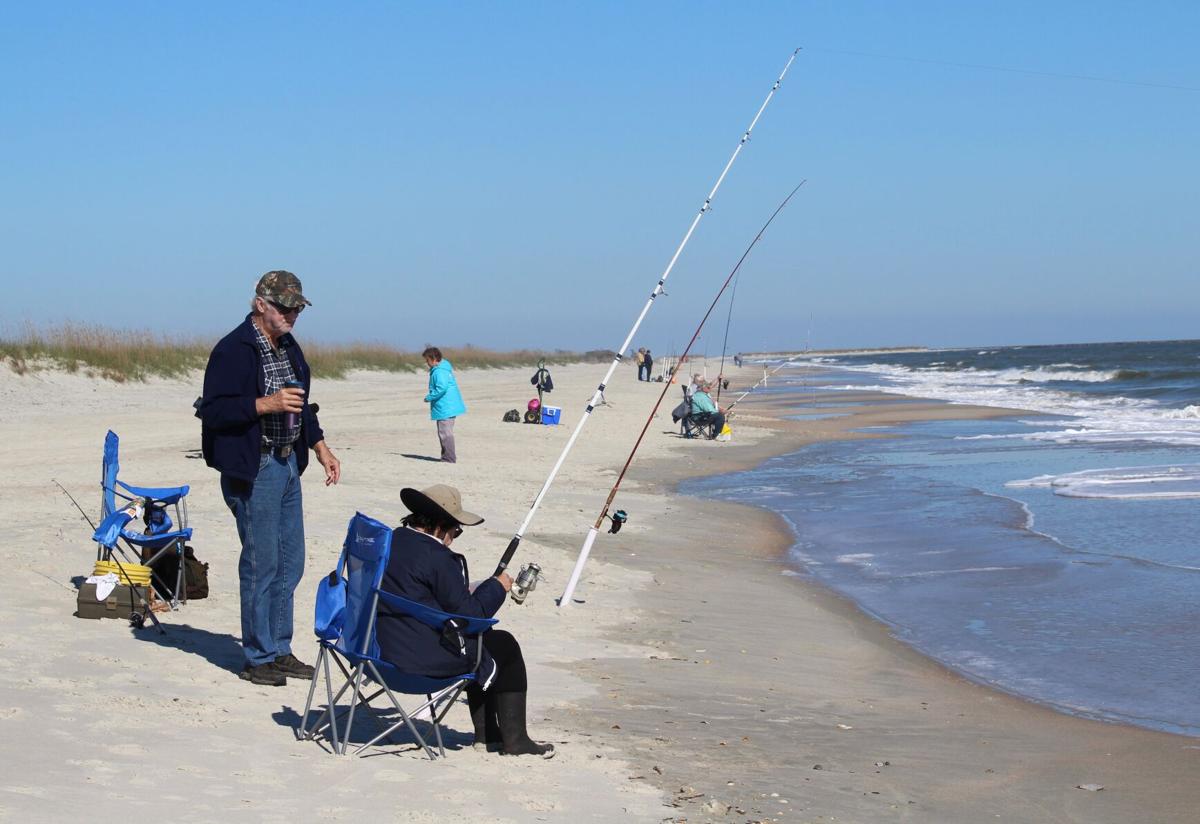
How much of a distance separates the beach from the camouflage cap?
151 cm

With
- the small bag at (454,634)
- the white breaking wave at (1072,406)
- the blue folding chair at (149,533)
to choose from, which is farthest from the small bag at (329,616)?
the white breaking wave at (1072,406)

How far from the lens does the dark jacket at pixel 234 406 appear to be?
5125 millimetres

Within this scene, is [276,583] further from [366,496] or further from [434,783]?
[366,496]

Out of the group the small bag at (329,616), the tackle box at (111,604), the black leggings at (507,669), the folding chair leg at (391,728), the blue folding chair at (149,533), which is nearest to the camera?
the folding chair leg at (391,728)

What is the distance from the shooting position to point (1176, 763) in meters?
5.12

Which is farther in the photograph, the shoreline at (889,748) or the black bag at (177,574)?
the black bag at (177,574)

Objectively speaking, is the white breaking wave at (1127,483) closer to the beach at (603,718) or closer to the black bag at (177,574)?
the beach at (603,718)

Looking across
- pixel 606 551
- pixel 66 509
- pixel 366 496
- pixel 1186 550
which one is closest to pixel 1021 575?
pixel 1186 550

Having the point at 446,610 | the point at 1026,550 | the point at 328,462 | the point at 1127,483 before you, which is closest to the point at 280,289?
the point at 328,462

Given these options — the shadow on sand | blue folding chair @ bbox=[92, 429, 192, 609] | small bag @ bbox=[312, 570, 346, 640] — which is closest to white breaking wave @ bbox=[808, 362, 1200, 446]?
blue folding chair @ bbox=[92, 429, 192, 609]

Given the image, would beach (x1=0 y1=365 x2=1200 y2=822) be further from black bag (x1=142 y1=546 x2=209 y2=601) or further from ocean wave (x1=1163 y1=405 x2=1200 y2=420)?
ocean wave (x1=1163 y1=405 x2=1200 y2=420)

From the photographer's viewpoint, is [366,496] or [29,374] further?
[29,374]

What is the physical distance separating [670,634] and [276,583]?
240 centimetres

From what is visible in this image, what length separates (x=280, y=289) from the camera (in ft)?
17.0
